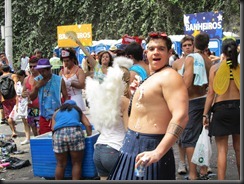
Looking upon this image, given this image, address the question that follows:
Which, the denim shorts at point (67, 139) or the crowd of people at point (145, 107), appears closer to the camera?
the crowd of people at point (145, 107)

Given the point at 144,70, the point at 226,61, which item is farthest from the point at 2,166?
the point at 226,61

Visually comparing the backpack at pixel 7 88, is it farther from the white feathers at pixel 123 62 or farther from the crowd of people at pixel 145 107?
the white feathers at pixel 123 62

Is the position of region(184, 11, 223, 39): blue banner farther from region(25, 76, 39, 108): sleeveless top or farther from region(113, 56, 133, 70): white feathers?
region(113, 56, 133, 70): white feathers

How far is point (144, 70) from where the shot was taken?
472 cm

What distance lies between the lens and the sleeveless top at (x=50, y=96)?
19.7ft

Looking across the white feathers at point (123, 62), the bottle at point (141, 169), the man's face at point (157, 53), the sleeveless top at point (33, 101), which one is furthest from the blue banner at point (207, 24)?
the bottle at point (141, 169)

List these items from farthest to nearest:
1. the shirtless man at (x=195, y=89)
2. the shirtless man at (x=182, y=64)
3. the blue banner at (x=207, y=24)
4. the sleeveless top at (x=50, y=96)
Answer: the blue banner at (x=207, y=24)
the sleeveless top at (x=50, y=96)
the shirtless man at (x=182, y=64)
the shirtless man at (x=195, y=89)

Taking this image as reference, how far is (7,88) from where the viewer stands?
32.1ft

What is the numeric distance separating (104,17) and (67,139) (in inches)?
915

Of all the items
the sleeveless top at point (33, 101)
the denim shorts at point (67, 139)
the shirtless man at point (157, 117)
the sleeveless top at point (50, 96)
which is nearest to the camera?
the shirtless man at point (157, 117)

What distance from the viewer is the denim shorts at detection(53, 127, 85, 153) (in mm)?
5102

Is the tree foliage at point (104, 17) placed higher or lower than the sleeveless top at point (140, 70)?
higher

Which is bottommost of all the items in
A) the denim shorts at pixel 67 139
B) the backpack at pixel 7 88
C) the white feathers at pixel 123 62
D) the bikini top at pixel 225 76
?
the denim shorts at pixel 67 139

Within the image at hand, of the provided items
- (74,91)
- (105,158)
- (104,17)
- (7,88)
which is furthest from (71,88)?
(104,17)
